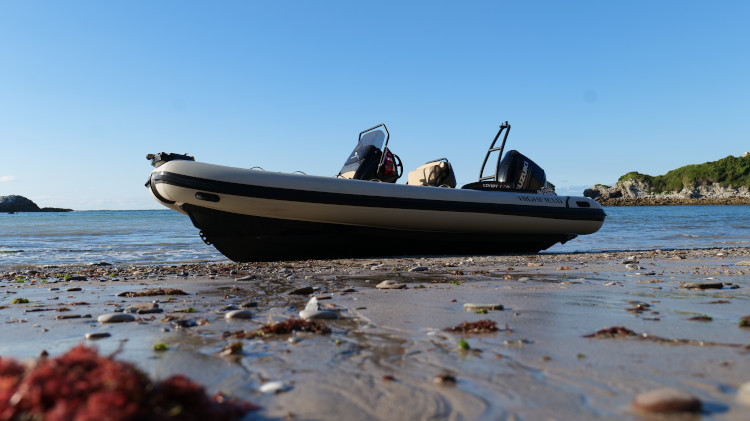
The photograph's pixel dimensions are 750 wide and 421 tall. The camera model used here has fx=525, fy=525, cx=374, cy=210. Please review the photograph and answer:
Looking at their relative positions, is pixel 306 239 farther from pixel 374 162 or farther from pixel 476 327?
pixel 476 327

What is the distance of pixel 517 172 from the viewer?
491 inches

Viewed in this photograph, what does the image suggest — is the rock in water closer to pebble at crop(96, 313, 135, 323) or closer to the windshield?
the windshield

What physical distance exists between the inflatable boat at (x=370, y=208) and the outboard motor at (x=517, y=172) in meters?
0.02

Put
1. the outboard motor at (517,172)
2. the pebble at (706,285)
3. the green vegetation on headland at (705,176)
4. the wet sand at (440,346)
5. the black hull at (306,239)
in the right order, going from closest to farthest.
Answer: the wet sand at (440,346) → the pebble at (706,285) → the black hull at (306,239) → the outboard motor at (517,172) → the green vegetation on headland at (705,176)

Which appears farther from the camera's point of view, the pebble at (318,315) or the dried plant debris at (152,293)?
the dried plant debris at (152,293)

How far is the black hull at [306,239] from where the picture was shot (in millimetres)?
9672

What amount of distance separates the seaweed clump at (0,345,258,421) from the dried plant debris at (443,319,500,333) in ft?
6.00

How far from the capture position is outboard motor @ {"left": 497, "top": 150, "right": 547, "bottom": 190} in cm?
1244

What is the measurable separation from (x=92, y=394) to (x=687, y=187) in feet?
438

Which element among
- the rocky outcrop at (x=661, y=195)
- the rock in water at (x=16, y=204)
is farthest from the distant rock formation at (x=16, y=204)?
the rocky outcrop at (x=661, y=195)

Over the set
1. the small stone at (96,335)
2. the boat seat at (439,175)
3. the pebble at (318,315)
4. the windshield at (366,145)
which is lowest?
the small stone at (96,335)

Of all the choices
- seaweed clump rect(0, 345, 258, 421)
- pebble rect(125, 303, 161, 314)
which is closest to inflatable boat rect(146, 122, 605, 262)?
pebble rect(125, 303, 161, 314)

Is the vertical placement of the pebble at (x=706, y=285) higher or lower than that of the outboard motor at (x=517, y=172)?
lower

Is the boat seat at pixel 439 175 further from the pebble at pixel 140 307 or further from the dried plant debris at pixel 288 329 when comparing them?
the dried plant debris at pixel 288 329
